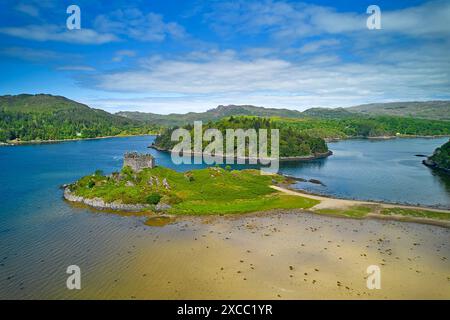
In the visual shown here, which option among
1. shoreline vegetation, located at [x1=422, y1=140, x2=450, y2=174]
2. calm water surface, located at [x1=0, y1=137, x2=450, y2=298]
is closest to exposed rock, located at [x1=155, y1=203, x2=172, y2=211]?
calm water surface, located at [x1=0, y1=137, x2=450, y2=298]

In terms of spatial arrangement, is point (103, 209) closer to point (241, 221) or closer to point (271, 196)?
point (241, 221)

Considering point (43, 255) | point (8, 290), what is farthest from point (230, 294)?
point (43, 255)

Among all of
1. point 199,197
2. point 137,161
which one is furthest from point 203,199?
point 137,161

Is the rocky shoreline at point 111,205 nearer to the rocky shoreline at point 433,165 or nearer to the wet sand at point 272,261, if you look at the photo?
the wet sand at point 272,261

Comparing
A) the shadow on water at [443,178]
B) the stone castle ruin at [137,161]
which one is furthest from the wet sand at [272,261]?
the shadow on water at [443,178]

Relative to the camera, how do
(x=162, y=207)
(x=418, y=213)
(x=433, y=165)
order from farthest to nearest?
(x=433, y=165) → (x=162, y=207) → (x=418, y=213)

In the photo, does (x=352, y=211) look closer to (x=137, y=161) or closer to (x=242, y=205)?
(x=242, y=205)

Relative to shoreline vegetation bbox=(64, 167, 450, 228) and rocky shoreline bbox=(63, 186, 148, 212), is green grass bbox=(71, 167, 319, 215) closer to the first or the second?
shoreline vegetation bbox=(64, 167, 450, 228)
